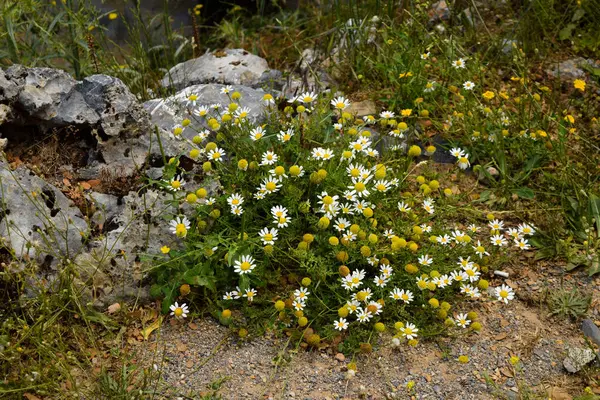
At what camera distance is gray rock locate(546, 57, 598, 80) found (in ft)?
15.6

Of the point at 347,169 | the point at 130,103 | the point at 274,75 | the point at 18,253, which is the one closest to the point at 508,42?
the point at 274,75

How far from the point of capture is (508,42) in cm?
500

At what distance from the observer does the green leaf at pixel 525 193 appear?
3.82m

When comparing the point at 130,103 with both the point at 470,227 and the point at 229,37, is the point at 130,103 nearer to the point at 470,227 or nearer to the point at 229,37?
the point at 470,227

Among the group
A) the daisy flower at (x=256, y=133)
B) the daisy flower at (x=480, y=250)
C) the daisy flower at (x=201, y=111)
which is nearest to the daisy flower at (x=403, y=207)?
the daisy flower at (x=480, y=250)

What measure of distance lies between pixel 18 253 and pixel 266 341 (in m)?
1.30

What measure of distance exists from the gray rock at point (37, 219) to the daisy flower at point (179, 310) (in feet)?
1.85

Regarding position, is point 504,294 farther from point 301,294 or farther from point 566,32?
point 566,32

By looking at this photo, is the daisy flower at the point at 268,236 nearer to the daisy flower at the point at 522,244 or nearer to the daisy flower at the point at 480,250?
the daisy flower at the point at 480,250

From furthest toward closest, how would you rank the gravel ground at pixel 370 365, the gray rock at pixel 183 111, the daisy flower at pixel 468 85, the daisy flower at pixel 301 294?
the daisy flower at pixel 468 85, the gray rock at pixel 183 111, the daisy flower at pixel 301 294, the gravel ground at pixel 370 365

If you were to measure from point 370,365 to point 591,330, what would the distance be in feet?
3.81

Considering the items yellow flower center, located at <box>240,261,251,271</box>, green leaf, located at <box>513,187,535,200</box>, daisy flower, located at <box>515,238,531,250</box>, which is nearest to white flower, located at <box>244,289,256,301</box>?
yellow flower center, located at <box>240,261,251,271</box>

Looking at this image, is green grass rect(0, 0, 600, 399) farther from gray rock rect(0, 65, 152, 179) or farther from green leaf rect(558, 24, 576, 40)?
gray rock rect(0, 65, 152, 179)

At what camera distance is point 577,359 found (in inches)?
117
